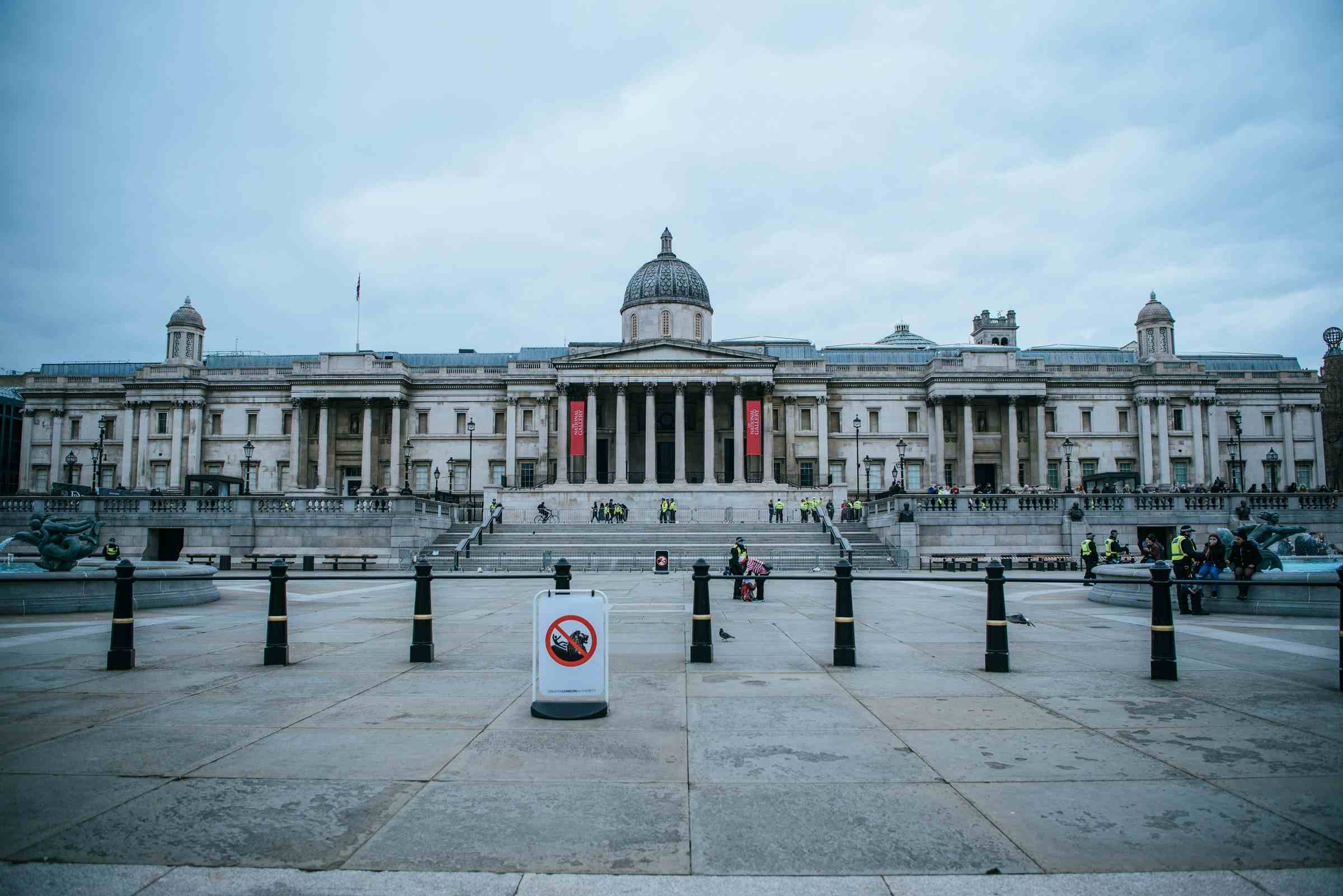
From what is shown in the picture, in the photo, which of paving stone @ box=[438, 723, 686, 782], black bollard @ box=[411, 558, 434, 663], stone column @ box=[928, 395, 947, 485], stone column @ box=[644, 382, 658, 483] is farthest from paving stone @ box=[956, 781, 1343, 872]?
stone column @ box=[928, 395, 947, 485]

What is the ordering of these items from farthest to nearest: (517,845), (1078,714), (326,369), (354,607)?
1. (326,369)
2. (354,607)
3. (1078,714)
4. (517,845)

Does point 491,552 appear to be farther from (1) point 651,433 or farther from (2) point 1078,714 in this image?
(2) point 1078,714

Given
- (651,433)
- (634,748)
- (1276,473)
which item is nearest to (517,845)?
(634,748)

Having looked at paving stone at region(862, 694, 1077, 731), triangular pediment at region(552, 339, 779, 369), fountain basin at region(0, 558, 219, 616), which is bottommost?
paving stone at region(862, 694, 1077, 731)

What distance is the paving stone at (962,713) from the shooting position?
830 centimetres

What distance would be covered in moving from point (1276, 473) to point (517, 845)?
93288 mm

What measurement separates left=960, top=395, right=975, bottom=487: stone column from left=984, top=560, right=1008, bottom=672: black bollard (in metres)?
65.1

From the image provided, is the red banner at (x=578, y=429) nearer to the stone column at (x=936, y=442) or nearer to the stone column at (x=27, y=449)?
the stone column at (x=936, y=442)

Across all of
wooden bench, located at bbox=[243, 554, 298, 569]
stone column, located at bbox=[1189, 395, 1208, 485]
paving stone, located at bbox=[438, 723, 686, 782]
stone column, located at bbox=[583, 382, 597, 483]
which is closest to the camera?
paving stone, located at bbox=[438, 723, 686, 782]

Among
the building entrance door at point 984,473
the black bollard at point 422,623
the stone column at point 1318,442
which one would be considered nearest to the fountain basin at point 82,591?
the black bollard at point 422,623

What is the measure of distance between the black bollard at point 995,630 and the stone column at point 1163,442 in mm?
75516

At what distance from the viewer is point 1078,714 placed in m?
8.77

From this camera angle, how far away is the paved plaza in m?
4.88

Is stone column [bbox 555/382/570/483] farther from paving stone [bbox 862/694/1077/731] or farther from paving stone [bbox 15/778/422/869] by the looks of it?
paving stone [bbox 15/778/422/869]
